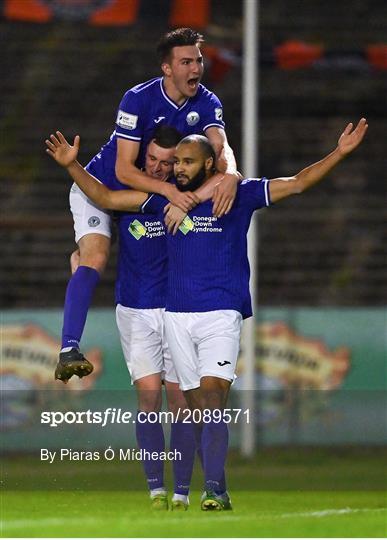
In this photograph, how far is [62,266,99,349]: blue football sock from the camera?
800 centimetres

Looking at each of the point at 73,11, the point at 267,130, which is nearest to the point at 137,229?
the point at 73,11

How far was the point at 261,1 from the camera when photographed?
2141 cm

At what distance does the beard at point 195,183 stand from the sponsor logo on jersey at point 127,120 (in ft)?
1.97

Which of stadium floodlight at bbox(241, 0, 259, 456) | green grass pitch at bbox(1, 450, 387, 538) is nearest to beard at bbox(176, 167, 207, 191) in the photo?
green grass pitch at bbox(1, 450, 387, 538)

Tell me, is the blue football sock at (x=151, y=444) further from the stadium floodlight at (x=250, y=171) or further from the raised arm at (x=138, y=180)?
the stadium floodlight at (x=250, y=171)

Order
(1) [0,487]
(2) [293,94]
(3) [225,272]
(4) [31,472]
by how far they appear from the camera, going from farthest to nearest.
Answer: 1. (2) [293,94]
2. (4) [31,472]
3. (1) [0,487]
4. (3) [225,272]

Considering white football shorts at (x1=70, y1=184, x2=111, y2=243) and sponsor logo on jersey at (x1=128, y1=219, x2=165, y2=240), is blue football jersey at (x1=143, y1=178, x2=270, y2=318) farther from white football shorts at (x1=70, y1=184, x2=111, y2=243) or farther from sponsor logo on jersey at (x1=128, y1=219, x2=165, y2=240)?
white football shorts at (x1=70, y1=184, x2=111, y2=243)

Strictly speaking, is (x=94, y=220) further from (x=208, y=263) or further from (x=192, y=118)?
(x=208, y=263)

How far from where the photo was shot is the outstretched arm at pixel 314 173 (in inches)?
299

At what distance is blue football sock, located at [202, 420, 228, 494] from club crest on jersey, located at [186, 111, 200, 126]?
1821 mm

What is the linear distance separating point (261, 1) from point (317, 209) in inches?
152

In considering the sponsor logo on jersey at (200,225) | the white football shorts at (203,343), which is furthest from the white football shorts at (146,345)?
the sponsor logo on jersey at (200,225)

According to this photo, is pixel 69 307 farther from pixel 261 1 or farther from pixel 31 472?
pixel 261 1

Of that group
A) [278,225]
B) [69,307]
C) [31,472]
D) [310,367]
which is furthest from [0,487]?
[278,225]
